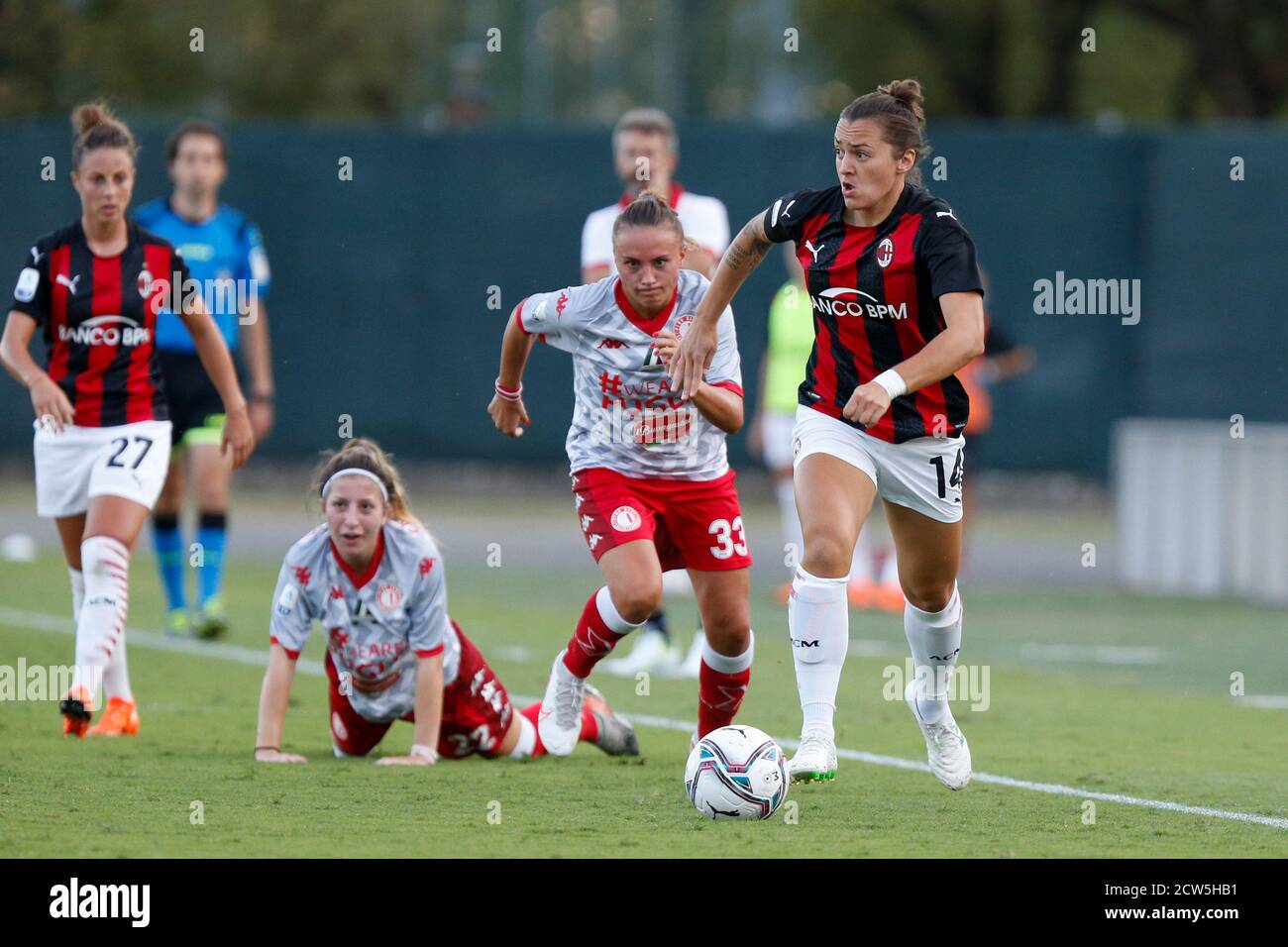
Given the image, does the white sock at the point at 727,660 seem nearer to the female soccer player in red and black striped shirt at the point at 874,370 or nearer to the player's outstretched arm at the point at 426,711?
the female soccer player in red and black striped shirt at the point at 874,370

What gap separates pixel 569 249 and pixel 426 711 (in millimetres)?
13896

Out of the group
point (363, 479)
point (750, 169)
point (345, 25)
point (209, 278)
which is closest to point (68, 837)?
point (363, 479)

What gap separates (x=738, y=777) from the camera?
261 inches

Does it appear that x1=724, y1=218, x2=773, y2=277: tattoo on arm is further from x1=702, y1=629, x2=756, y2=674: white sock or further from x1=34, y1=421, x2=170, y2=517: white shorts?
x1=34, y1=421, x2=170, y2=517: white shorts

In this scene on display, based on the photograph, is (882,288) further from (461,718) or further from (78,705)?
(78,705)

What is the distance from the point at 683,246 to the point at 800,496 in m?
1.10

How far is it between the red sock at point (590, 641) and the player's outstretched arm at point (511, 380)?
2.37ft

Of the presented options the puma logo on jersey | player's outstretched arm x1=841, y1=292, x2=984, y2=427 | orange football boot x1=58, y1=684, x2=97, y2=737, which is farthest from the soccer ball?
orange football boot x1=58, y1=684, x2=97, y2=737

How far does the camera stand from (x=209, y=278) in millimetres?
11789

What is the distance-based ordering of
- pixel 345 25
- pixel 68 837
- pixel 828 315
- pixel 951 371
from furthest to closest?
pixel 345 25 < pixel 828 315 < pixel 951 371 < pixel 68 837

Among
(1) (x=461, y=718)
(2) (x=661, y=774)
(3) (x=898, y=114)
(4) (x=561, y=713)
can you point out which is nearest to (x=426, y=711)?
(1) (x=461, y=718)

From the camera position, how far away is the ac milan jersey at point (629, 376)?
7.57 metres

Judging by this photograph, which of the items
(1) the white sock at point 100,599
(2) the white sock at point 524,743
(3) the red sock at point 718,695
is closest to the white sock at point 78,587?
(1) the white sock at point 100,599
